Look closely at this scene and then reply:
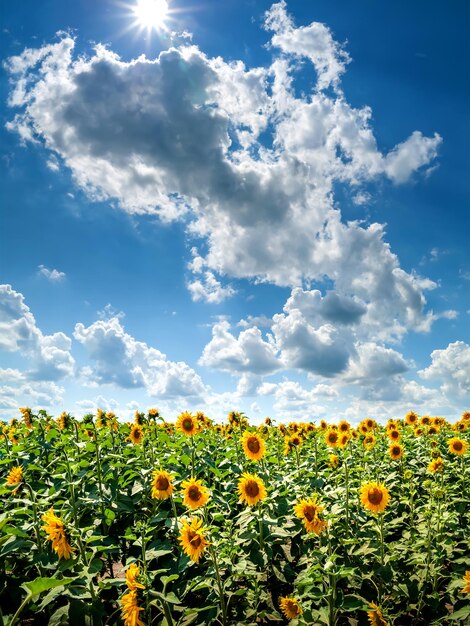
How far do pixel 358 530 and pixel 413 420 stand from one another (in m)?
8.63

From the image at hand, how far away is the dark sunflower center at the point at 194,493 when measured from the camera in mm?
5516

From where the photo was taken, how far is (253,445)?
740 centimetres

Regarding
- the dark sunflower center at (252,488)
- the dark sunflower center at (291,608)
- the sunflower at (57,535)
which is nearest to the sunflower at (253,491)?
the dark sunflower center at (252,488)

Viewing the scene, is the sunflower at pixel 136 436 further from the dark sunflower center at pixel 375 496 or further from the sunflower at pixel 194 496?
the dark sunflower center at pixel 375 496

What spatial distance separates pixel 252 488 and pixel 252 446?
57.3 inches

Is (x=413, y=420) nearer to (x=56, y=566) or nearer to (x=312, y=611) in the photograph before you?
(x=312, y=611)

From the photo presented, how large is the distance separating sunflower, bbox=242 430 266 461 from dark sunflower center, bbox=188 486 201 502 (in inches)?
73.1

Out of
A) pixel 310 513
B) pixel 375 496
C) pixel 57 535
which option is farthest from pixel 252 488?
pixel 57 535

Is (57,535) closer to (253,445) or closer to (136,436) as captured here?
(253,445)

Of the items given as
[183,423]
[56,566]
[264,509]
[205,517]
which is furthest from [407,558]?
[56,566]

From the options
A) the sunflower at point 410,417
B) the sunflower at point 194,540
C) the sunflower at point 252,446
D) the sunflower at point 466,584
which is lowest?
the sunflower at point 466,584

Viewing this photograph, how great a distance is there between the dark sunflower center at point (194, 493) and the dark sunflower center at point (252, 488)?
0.73m

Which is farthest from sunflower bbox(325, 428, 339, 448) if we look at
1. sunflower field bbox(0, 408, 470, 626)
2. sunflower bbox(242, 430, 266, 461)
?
sunflower bbox(242, 430, 266, 461)

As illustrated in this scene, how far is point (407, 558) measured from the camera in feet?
21.4
